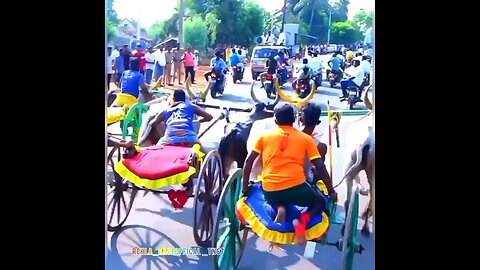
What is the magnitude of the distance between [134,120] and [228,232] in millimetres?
612

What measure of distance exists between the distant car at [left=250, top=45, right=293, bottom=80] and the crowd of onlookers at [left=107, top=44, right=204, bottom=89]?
238 millimetres

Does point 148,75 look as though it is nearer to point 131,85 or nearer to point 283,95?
point 131,85

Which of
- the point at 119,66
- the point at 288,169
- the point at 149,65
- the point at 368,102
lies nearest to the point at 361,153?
the point at 368,102

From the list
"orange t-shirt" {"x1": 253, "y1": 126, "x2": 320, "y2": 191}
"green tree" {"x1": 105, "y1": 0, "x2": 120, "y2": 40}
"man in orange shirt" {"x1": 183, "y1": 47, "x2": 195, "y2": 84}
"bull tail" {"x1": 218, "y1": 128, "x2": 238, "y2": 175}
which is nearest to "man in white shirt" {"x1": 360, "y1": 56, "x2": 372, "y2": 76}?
"orange t-shirt" {"x1": 253, "y1": 126, "x2": 320, "y2": 191}

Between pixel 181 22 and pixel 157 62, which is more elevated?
pixel 181 22

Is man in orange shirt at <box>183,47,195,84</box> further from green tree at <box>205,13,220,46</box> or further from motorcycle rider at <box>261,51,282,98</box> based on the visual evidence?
motorcycle rider at <box>261,51,282,98</box>

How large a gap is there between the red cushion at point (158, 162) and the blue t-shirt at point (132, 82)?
249mm

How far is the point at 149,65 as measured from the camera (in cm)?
294

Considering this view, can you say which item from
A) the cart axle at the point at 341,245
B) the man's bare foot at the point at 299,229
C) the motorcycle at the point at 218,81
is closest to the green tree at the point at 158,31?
the motorcycle at the point at 218,81

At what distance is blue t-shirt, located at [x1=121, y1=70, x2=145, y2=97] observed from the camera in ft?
9.59

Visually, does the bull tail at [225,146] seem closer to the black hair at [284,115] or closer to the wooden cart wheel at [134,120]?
the black hair at [284,115]
